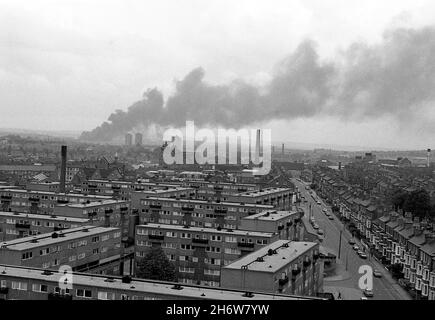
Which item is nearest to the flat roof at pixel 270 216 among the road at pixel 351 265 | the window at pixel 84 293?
the road at pixel 351 265

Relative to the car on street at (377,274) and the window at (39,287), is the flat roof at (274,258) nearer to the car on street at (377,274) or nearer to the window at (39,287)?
the window at (39,287)

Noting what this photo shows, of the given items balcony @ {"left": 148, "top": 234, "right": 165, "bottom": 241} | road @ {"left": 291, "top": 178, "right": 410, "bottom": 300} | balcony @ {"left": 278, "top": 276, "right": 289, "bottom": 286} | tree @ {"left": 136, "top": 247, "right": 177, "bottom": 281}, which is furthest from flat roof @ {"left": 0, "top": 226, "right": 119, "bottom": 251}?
road @ {"left": 291, "top": 178, "right": 410, "bottom": 300}

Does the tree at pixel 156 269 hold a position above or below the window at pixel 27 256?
below

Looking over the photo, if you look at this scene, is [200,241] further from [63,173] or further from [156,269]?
[63,173]

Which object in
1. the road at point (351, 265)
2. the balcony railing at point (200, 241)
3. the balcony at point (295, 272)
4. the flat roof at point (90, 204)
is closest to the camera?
the balcony at point (295, 272)

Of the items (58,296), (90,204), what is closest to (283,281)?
(58,296)

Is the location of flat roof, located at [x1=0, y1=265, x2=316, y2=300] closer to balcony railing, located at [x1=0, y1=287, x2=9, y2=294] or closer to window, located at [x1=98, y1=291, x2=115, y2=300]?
window, located at [x1=98, y1=291, x2=115, y2=300]

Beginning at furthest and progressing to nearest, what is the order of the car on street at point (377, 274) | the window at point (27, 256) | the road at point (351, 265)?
the car on street at point (377, 274), the road at point (351, 265), the window at point (27, 256)
